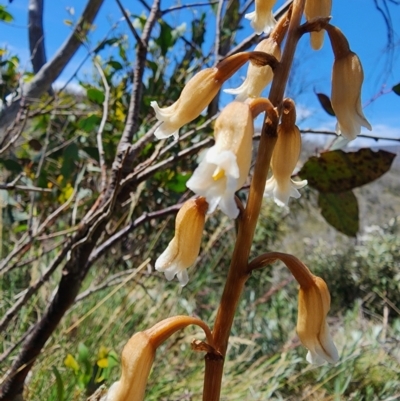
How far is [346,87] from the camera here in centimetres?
57

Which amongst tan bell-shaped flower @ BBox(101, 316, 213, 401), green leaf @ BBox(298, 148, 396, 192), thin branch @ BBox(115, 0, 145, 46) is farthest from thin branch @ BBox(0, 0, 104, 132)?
tan bell-shaped flower @ BBox(101, 316, 213, 401)

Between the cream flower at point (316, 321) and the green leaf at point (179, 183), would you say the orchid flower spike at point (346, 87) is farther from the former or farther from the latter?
the green leaf at point (179, 183)

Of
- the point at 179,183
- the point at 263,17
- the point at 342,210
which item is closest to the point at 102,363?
the point at 179,183

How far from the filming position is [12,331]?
78.8 inches

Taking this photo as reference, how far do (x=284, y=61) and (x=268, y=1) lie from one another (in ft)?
0.50

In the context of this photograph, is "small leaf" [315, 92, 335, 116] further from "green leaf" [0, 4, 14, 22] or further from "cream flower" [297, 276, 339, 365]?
"green leaf" [0, 4, 14, 22]

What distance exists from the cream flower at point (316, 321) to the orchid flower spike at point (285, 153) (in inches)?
4.8

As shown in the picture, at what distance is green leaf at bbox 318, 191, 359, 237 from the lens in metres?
0.95

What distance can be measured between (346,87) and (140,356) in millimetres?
357

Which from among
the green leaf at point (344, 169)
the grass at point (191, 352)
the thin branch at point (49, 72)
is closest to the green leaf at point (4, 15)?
the thin branch at point (49, 72)

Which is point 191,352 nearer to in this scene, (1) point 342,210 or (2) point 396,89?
(1) point 342,210

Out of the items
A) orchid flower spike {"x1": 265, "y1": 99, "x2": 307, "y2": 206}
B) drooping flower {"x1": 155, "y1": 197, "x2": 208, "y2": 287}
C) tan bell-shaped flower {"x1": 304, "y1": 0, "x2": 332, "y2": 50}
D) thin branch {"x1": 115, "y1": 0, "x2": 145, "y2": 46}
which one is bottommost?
drooping flower {"x1": 155, "y1": 197, "x2": 208, "y2": 287}

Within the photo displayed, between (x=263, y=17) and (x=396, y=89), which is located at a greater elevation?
(x=396, y=89)

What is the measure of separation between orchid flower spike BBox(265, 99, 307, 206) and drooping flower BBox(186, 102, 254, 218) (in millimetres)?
115
